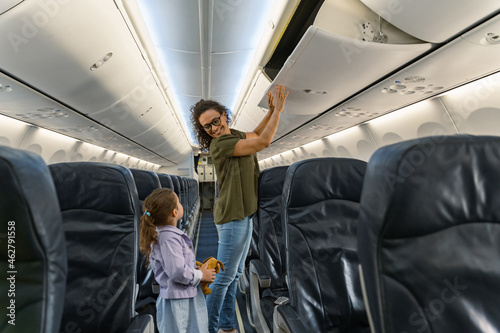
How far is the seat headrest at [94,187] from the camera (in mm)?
1570

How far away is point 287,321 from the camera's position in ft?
4.91

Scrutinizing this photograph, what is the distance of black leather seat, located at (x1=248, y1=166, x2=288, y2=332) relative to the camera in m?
2.53

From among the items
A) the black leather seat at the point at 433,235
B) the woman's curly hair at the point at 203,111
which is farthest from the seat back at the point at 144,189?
the black leather seat at the point at 433,235

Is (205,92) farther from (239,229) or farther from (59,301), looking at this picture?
(59,301)

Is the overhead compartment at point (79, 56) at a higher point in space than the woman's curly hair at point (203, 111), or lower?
higher

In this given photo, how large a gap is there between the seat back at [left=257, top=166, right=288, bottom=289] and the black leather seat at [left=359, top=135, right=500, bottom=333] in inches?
75.9

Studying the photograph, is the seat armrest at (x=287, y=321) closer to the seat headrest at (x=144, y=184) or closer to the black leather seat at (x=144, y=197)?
the black leather seat at (x=144, y=197)

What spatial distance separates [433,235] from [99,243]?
168 cm

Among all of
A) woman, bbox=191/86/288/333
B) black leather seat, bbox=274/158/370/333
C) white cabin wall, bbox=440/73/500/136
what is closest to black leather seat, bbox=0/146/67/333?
black leather seat, bbox=274/158/370/333

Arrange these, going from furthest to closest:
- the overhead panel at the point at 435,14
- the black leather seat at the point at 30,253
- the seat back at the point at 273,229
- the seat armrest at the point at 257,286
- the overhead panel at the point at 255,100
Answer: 1. the overhead panel at the point at 255,100
2. the seat back at the point at 273,229
3. the seat armrest at the point at 257,286
4. the overhead panel at the point at 435,14
5. the black leather seat at the point at 30,253

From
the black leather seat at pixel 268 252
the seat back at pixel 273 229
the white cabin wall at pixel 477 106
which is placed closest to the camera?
the black leather seat at pixel 268 252

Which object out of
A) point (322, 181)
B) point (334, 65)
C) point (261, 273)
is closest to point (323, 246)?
point (322, 181)

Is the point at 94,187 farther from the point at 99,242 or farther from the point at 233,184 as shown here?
the point at 233,184

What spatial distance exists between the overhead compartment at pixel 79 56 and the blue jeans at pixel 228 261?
2187 millimetres
